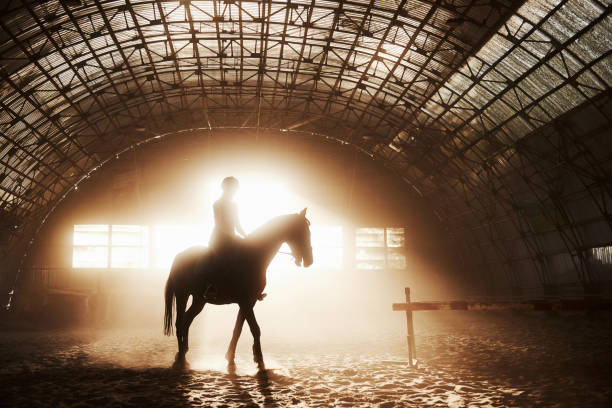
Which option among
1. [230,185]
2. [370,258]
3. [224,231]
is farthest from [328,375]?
[370,258]

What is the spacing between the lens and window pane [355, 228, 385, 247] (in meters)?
34.5

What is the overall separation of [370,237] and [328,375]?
2647cm

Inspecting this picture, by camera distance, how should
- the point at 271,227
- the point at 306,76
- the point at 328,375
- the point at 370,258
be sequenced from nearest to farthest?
the point at 328,375, the point at 271,227, the point at 306,76, the point at 370,258

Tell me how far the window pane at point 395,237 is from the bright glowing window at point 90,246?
18060 millimetres

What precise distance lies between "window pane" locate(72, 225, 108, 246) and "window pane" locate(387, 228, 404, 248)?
18.1 metres

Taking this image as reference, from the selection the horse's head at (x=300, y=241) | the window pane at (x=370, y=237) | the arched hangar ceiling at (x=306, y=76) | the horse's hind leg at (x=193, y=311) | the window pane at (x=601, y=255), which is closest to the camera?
the horse's head at (x=300, y=241)

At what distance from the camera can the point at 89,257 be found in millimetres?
32719

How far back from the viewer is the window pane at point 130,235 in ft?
108

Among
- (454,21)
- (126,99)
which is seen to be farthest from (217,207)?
(126,99)

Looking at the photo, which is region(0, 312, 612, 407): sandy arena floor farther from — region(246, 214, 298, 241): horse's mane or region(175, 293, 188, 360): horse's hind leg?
region(246, 214, 298, 241): horse's mane

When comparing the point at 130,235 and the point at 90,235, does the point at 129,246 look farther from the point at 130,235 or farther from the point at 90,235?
the point at 90,235


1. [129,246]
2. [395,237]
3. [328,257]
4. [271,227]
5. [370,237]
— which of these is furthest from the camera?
[395,237]

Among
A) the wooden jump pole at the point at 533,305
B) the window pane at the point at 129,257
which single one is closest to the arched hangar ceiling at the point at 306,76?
the window pane at the point at 129,257

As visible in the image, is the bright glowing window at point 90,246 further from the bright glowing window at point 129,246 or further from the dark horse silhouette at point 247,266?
the dark horse silhouette at point 247,266
